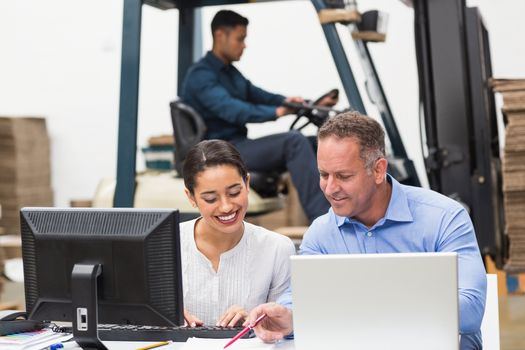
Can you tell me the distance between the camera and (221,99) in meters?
5.37

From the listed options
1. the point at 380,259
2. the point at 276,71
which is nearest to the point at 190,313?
the point at 380,259

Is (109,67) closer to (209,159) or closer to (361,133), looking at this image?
(209,159)

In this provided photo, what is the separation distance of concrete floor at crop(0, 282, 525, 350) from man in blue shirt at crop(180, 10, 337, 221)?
1.33 m

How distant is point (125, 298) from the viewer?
2463 mm

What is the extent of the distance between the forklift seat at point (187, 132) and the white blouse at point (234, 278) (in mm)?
2197

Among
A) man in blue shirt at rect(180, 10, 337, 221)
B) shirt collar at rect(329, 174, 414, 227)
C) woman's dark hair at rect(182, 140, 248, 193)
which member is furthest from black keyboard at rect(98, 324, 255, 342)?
man in blue shirt at rect(180, 10, 337, 221)

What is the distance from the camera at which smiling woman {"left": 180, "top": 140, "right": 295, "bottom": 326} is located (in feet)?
10.2

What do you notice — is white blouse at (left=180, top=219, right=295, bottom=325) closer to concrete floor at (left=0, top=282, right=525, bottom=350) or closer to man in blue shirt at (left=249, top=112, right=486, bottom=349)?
man in blue shirt at (left=249, top=112, right=486, bottom=349)

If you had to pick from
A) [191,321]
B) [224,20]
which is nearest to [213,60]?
[224,20]

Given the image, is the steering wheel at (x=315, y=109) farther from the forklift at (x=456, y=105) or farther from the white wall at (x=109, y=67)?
the white wall at (x=109, y=67)

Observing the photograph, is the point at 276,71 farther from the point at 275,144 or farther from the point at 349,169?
the point at 349,169

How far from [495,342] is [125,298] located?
1.11m

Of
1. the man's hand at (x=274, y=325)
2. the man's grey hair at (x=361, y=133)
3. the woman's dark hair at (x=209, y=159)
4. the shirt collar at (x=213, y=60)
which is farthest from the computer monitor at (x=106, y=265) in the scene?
the shirt collar at (x=213, y=60)

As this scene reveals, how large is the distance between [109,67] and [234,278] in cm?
657
